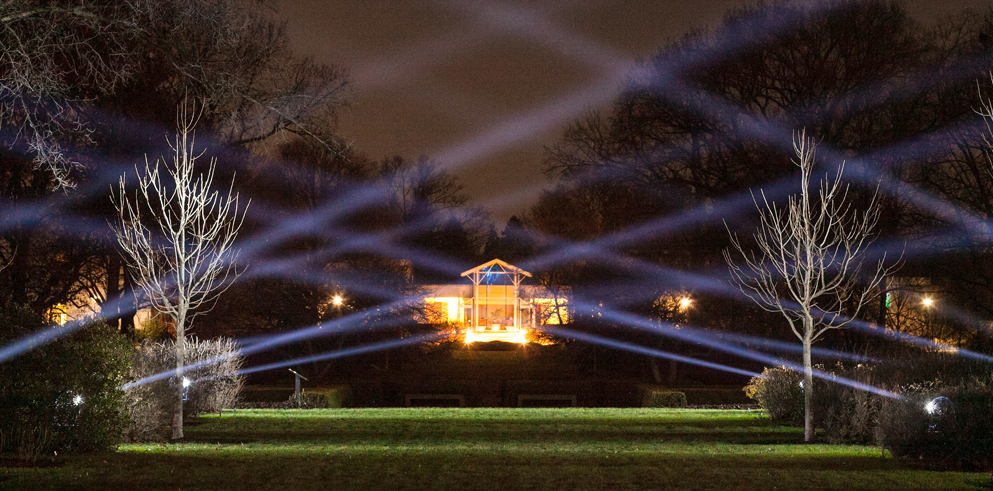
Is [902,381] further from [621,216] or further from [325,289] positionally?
[325,289]

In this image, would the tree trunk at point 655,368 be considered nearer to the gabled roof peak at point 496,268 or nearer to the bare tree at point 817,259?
the bare tree at point 817,259

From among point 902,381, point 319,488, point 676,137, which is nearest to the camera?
point 319,488

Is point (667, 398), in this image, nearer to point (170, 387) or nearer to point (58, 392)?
point (170, 387)

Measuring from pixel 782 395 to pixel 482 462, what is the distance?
807 cm

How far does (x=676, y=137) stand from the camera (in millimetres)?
31516

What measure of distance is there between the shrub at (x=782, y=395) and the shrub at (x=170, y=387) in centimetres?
1038

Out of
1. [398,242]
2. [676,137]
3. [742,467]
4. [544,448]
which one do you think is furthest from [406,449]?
[398,242]

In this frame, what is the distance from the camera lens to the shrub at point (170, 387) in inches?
488

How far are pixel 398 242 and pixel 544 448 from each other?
28.9 meters

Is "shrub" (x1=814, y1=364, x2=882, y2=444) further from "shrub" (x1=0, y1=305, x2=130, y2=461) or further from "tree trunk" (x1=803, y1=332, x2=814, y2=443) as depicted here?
"shrub" (x1=0, y1=305, x2=130, y2=461)

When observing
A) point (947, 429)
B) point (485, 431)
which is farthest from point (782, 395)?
point (485, 431)

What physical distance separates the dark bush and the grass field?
43.9 inches

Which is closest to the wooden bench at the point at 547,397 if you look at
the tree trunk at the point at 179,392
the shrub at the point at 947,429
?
the tree trunk at the point at 179,392

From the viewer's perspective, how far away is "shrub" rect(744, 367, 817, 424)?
49.7 ft
